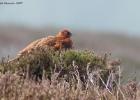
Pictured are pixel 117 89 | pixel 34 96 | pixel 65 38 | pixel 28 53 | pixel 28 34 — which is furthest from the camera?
pixel 28 34

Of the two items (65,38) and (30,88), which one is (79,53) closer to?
(65,38)

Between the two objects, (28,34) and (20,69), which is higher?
(20,69)

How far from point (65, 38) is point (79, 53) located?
2.40 feet

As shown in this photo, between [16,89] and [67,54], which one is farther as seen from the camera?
[67,54]

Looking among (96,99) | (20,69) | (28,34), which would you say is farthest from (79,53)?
(28,34)

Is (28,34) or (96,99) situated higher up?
(96,99)

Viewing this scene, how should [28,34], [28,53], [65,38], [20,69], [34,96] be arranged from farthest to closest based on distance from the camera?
[28,34], [65,38], [28,53], [20,69], [34,96]

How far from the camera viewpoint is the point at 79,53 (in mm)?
12977

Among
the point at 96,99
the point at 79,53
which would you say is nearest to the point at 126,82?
the point at 79,53

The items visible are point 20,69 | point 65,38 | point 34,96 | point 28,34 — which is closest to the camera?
point 34,96

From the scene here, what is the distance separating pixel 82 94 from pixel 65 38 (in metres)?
3.44

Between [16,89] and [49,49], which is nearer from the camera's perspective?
[16,89]

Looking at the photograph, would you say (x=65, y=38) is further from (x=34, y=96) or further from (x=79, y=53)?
(x=34, y=96)

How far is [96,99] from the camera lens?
10.3m
